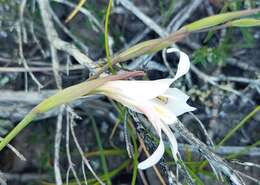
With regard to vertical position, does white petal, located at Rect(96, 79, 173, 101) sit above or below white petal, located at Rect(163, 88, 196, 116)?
above

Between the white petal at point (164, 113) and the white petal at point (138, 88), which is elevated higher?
the white petal at point (138, 88)

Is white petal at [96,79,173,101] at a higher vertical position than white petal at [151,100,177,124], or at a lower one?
higher

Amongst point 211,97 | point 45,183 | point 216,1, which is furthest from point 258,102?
point 45,183

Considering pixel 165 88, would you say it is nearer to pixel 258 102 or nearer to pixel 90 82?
pixel 90 82

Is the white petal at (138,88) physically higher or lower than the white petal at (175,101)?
higher
